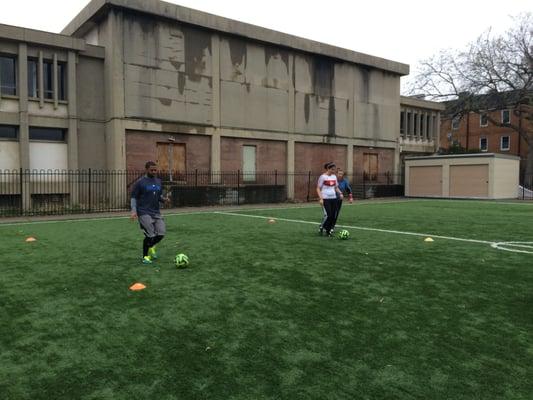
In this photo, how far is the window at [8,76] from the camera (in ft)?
70.9

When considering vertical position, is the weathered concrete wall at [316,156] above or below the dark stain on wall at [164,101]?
below

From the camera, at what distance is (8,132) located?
71.2 feet

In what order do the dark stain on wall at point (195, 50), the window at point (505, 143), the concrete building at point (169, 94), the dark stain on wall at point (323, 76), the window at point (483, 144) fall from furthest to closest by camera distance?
the window at point (483, 144) → the window at point (505, 143) → the dark stain on wall at point (323, 76) → the dark stain on wall at point (195, 50) → the concrete building at point (169, 94)

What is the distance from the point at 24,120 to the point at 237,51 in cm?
1242

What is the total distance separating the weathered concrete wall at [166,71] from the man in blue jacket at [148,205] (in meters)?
16.6

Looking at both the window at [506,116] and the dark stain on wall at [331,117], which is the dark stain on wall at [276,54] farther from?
the window at [506,116]

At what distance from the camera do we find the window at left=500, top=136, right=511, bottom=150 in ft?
185

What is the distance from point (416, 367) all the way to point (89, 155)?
22877mm

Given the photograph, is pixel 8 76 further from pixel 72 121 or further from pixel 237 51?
pixel 237 51

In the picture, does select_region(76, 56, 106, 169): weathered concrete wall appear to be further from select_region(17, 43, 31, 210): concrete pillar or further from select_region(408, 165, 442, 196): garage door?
select_region(408, 165, 442, 196): garage door

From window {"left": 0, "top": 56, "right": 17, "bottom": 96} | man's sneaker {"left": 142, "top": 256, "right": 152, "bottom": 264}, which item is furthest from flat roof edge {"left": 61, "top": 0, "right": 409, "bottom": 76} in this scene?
man's sneaker {"left": 142, "top": 256, "right": 152, "bottom": 264}

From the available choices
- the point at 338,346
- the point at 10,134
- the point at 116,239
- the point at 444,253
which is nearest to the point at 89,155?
the point at 10,134

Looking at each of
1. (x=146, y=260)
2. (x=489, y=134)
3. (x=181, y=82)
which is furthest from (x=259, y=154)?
(x=489, y=134)

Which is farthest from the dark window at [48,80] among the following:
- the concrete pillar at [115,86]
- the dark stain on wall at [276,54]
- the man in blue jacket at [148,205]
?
the man in blue jacket at [148,205]
